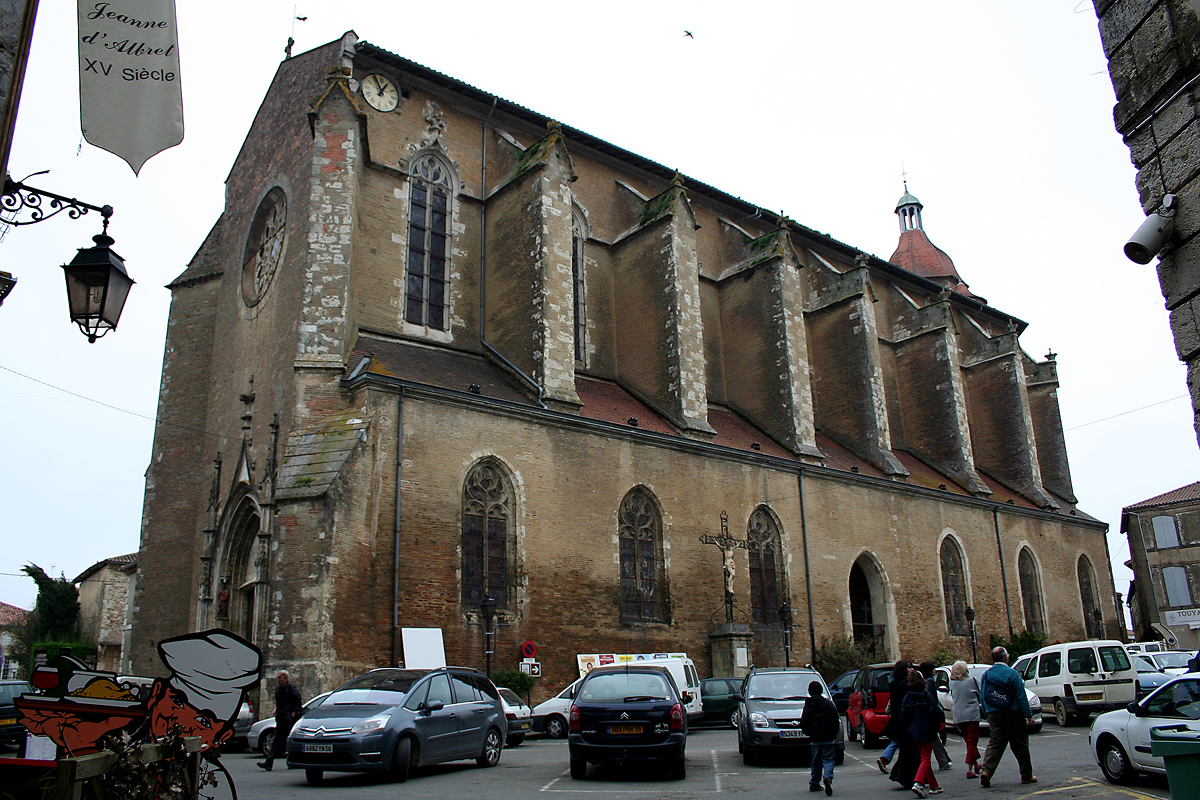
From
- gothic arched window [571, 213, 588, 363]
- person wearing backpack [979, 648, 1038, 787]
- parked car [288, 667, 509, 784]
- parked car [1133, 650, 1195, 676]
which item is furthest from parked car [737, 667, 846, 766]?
gothic arched window [571, 213, 588, 363]

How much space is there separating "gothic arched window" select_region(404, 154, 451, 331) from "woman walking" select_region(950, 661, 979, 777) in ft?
45.8

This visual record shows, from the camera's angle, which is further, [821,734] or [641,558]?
[641,558]

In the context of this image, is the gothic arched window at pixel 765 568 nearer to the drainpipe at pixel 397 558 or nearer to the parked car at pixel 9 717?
the drainpipe at pixel 397 558

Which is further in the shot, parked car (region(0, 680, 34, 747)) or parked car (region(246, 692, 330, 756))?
parked car (region(246, 692, 330, 756))

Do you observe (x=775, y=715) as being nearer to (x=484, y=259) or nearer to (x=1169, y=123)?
(x=1169, y=123)

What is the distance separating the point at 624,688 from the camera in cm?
1072

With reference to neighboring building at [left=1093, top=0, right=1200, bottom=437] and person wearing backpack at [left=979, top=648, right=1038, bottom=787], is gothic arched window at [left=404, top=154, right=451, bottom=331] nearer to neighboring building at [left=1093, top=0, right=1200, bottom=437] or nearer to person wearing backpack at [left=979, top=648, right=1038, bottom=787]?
person wearing backpack at [left=979, top=648, right=1038, bottom=787]

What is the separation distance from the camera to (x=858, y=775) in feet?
35.3

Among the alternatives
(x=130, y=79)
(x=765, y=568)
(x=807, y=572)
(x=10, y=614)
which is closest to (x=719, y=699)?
(x=765, y=568)

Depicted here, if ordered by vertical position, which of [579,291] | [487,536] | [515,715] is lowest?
[515,715]

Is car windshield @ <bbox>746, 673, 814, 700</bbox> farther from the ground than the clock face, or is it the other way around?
the clock face

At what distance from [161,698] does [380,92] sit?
1852cm

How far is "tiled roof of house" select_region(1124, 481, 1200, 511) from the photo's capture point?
40178 mm

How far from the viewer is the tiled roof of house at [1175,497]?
4018 cm
